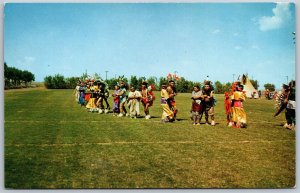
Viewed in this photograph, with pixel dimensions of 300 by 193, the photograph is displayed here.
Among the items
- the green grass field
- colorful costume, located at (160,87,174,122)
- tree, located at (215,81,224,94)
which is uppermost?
tree, located at (215,81,224,94)

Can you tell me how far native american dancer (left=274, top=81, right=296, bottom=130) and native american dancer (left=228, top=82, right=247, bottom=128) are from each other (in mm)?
951

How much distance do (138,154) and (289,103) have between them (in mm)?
3377

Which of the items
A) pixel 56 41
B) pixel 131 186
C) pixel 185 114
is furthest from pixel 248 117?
pixel 56 41

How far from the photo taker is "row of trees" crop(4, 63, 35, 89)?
8117 millimetres

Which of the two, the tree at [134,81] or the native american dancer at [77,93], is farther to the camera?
the native american dancer at [77,93]

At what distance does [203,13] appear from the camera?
8.27 m

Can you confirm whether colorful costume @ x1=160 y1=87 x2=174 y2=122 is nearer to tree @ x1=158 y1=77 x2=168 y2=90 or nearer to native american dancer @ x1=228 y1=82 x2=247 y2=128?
tree @ x1=158 y1=77 x2=168 y2=90

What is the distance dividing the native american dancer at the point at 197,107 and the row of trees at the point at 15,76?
3729 millimetres

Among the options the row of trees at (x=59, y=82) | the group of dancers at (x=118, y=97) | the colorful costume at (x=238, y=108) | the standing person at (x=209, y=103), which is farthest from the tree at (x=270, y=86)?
the row of trees at (x=59, y=82)

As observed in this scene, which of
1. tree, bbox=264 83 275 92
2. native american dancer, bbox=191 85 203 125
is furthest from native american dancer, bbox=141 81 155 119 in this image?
tree, bbox=264 83 275 92

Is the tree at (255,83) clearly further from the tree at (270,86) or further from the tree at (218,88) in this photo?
the tree at (218,88)

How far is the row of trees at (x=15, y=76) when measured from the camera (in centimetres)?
812

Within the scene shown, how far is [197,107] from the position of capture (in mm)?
10086

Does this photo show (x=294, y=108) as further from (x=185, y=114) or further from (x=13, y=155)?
(x=13, y=155)
